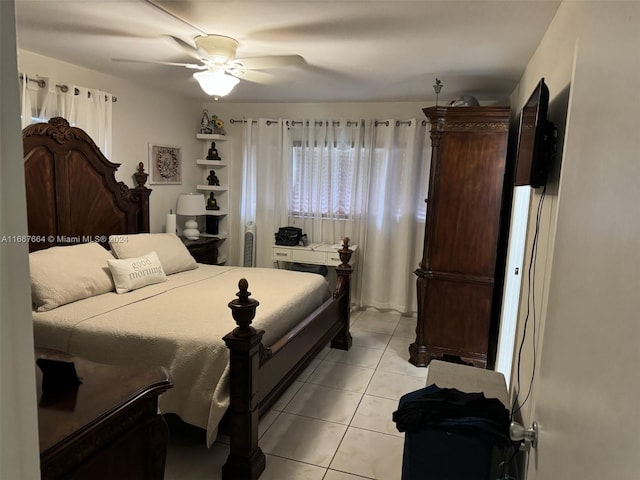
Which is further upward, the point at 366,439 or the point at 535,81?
the point at 535,81

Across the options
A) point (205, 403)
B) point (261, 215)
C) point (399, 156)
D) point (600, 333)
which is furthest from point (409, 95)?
point (600, 333)

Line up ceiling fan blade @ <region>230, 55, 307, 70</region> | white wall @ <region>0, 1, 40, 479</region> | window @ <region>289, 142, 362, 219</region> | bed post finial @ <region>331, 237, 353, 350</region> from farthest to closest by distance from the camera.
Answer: window @ <region>289, 142, 362, 219</region>, bed post finial @ <region>331, 237, 353, 350</region>, ceiling fan blade @ <region>230, 55, 307, 70</region>, white wall @ <region>0, 1, 40, 479</region>

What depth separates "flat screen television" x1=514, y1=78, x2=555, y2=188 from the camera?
1655 millimetres

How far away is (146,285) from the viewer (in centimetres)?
329

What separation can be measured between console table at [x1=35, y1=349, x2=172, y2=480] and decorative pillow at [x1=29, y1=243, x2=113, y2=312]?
1519mm

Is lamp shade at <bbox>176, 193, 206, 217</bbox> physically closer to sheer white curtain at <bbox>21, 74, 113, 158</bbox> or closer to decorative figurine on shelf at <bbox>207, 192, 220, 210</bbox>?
decorative figurine on shelf at <bbox>207, 192, 220, 210</bbox>

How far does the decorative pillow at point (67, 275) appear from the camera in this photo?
105 inches

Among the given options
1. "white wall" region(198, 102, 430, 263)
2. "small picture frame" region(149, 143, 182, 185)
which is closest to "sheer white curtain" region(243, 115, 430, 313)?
"white wall" region(198, 102, 430, 263)

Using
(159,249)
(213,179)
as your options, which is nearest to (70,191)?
(159,249)

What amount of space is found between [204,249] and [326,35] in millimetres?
2889

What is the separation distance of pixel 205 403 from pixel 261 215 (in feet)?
10.9

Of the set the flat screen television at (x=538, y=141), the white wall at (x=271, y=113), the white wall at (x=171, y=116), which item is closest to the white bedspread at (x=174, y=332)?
the flat screen television at (x=538, y=141)

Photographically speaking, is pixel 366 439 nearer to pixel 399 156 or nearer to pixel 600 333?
pixel 600 333

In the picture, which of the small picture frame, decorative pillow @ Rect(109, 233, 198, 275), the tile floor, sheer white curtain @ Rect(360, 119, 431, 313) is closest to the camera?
the tile floor
